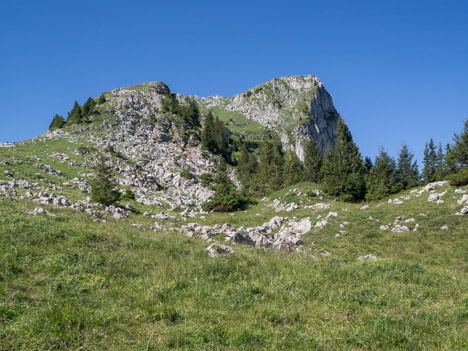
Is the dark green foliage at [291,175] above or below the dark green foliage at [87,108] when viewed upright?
below

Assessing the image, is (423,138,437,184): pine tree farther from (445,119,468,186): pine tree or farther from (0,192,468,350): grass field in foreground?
(0,192,468,350): grass field in foreground

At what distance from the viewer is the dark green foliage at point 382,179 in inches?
1425

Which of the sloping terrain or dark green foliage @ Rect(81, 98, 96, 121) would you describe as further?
dark green foliage @ Rect(81, 98, 96, 121)

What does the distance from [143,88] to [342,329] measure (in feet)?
369

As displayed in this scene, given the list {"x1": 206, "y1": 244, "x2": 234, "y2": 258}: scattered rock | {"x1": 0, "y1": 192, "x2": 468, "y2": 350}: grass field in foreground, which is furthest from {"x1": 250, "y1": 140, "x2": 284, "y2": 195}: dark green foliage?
{"x1": 0, "y1": 192, "x2": 468, "y2": 350}: grass field in foreground

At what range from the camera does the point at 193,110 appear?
98062 millimetres

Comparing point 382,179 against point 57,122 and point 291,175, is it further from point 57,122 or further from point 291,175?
point 57,122

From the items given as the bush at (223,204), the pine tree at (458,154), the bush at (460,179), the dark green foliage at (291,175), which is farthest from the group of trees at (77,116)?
the pine tree at (458,154)

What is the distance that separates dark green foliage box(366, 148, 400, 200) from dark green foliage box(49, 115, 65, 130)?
79.8m

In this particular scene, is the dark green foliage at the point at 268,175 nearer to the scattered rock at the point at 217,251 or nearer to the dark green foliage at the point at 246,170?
the dark green foliage at the point at 246,170

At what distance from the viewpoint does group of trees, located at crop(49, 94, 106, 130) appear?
7069cm

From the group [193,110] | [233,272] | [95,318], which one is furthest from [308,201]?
[193,110]

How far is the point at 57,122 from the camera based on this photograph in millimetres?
70625

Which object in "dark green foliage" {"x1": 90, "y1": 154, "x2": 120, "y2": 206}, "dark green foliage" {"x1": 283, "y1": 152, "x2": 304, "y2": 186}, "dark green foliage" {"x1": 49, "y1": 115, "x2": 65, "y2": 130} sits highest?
"dark green foliage" {"x1": 49, "y1": 115, "x2": 65, "y2": 130}
